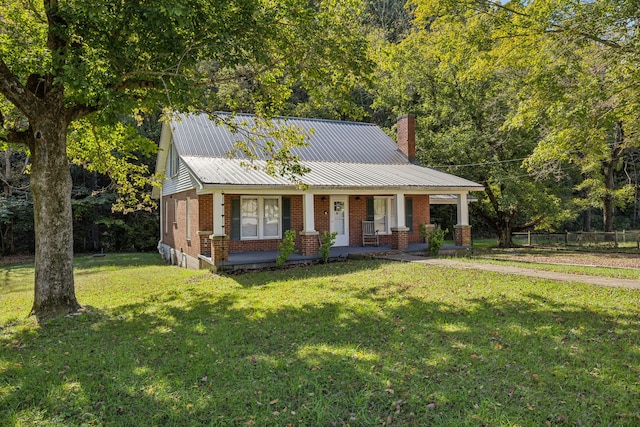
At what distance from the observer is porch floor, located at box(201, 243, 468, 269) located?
1165 cm

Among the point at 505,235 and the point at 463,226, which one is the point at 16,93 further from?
the point at 505,235

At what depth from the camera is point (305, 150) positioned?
16547 millimetres

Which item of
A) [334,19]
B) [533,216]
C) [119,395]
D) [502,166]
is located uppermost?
[334,19]

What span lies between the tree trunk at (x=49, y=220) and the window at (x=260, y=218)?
276 inches

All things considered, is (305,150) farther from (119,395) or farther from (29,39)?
(119,395)

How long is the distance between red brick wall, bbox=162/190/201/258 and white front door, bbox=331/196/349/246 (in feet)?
16.4

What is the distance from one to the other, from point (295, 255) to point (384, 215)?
198 inches

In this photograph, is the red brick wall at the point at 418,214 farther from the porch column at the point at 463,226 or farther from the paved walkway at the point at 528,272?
the paved walkway at the point at 528,272

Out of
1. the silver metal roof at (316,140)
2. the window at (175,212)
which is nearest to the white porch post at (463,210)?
the silver metal roof at (316,140)

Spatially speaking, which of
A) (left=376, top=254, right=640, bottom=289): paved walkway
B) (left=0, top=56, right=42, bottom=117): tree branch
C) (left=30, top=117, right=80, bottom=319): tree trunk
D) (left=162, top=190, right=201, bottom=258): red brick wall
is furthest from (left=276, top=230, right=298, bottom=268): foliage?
(left=0, top=56, right=42, bottom=117): tree branch

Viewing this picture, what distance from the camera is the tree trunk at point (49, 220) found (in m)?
6.75

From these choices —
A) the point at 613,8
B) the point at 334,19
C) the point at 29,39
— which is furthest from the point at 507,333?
the point at 29,39

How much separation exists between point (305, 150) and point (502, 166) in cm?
1040

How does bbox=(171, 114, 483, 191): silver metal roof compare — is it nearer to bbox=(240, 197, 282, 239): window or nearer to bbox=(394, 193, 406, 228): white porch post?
bbox=(394, 193, 406, 228): white porch post
